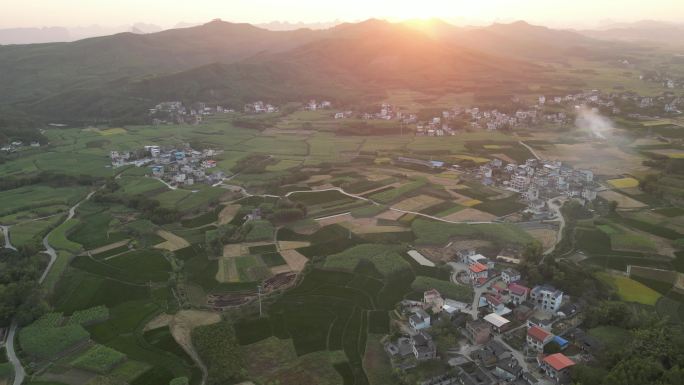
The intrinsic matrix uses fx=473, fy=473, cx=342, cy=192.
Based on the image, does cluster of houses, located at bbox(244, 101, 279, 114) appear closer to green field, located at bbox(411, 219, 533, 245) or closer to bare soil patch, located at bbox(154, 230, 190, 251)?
bare soil patch, located at bbox(154, 230, 190, 251)

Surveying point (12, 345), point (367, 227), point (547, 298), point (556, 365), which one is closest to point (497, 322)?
point (547, 298)

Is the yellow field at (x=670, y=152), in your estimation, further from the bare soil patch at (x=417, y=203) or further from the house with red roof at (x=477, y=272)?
the house with red roof at (x=477, y=272)

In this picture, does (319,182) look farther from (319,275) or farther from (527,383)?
(527,383)

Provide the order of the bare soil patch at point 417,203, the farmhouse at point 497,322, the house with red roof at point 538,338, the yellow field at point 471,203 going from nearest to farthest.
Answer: the house with red roof at point 538,338, the farmhouse at point 497,322, the bare soil patch at point 417,203, the yellow field at point 471,203

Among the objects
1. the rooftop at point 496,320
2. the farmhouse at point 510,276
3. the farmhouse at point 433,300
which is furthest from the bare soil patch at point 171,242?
the farmhouse at point 510,276

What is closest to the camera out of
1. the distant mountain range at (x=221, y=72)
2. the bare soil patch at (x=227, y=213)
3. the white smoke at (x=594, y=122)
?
the bare soil patch at (x=227, y=213)

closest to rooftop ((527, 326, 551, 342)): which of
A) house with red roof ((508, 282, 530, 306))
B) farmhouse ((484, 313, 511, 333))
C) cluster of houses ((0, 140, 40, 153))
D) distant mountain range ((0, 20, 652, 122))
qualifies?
farmhouse ((484, 313, 511, 333))

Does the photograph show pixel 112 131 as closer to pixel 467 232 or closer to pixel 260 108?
pixel 260 108
